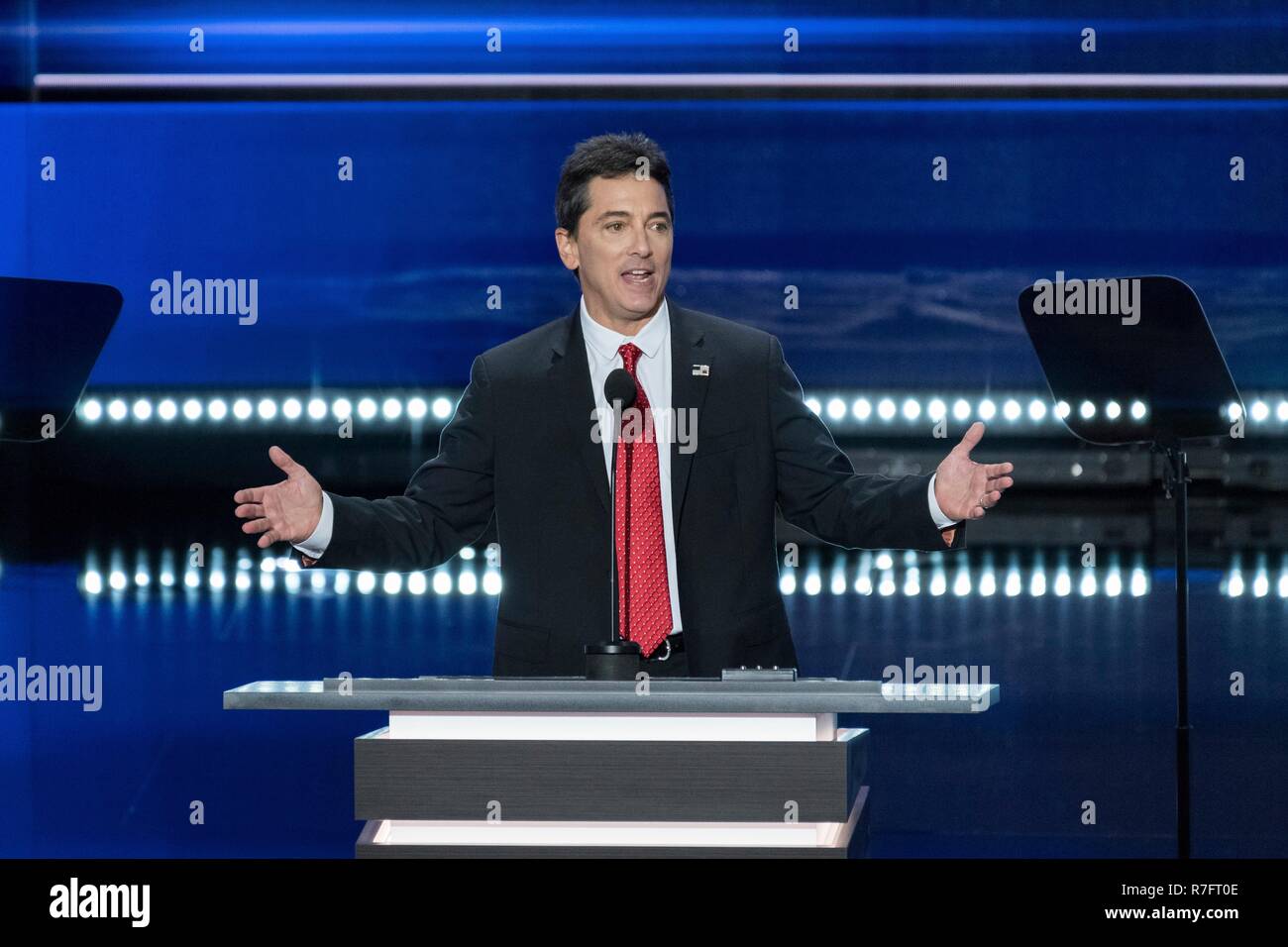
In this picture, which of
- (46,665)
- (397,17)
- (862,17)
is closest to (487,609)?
(46,665)

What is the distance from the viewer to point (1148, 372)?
3.93 metres

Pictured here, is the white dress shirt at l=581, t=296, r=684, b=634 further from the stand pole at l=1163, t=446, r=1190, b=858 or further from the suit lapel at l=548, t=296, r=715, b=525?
the stand pole at l=1163, t=446, r=1190, b=858

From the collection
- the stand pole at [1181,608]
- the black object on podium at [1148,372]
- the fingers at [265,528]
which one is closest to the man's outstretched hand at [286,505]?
the fingers at [265,528]

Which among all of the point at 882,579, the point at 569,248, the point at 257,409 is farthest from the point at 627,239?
the point at 257,409

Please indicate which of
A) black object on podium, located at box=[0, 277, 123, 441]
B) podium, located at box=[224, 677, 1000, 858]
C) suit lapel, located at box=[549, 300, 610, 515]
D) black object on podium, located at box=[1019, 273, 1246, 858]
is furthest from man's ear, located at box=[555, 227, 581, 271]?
black object on podium, located at box=[0, 277, 123, 441]

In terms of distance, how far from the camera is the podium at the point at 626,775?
6.38ft

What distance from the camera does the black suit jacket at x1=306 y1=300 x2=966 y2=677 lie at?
123 inches

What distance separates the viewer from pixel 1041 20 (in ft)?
16.6

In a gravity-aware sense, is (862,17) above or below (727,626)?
above

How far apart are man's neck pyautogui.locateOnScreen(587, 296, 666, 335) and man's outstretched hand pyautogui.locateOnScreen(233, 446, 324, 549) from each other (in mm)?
893

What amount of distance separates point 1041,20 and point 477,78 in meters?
1.80

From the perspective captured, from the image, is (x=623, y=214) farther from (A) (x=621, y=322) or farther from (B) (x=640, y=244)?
(A) (x=621, y=322)
